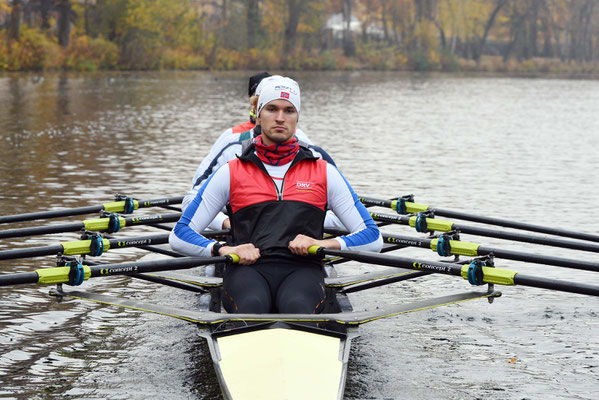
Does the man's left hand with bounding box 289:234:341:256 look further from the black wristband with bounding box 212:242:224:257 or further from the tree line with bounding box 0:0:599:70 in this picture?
the tree line with bounding box 0:0:599:70

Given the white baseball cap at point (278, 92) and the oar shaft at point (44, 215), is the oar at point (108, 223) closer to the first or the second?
the oar shaft at point (44, 215)

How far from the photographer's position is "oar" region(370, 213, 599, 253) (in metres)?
7.05

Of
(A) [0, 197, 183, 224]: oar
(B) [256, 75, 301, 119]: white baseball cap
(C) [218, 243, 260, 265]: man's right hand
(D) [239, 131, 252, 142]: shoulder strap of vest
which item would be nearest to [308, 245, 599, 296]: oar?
(C) [218, 243, 260, 265]: man's right hand

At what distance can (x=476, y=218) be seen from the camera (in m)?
7.86

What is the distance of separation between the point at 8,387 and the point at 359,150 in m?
13.6

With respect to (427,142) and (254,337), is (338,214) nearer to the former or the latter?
(254,337)

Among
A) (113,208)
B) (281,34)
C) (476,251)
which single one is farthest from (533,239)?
(281,34)

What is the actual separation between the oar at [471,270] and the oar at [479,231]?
1.32m

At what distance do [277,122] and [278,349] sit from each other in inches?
60.6

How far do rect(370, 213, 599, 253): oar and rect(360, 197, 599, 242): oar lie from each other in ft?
1.17

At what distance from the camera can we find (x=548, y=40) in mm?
80000

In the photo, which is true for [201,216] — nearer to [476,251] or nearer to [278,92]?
[278,92]

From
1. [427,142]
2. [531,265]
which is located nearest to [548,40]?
[427,142]

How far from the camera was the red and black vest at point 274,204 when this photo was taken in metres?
5.41
